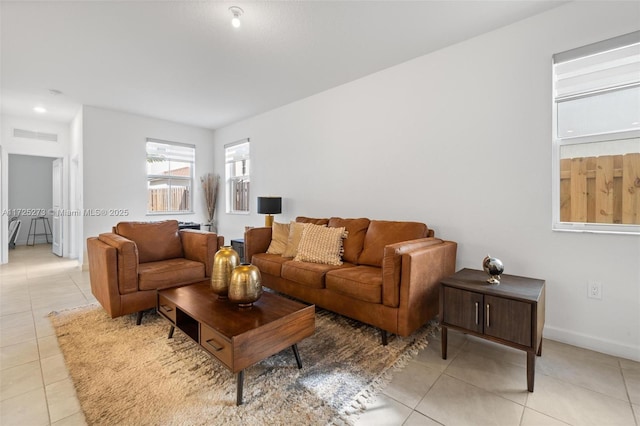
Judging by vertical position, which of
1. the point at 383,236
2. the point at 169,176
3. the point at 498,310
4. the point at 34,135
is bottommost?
the point at 498,310

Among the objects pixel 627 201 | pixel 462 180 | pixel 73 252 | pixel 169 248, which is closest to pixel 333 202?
pixel 462 180

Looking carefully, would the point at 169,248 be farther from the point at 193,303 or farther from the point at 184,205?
the point at 184,205

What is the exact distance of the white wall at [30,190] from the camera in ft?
22.8

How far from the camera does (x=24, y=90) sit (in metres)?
3.80

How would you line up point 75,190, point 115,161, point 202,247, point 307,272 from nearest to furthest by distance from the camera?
point 307,272
point 202,247
point 115,161
point 75,190

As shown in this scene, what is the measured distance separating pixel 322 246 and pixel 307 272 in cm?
38

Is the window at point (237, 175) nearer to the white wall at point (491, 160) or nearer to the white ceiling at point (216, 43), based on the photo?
the white ceiling at point (216, 43)

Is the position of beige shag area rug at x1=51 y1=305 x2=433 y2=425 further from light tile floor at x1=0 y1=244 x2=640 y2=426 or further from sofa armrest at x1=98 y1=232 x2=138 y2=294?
sofa armrest at x1=98 y1=232 x2=138 y2=294

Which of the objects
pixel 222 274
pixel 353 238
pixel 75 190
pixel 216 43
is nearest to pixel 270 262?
pixel 353 238

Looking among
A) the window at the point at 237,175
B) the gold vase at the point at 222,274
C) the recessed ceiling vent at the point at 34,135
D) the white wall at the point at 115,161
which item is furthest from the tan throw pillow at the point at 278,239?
the recessed ceiling vent at the point at 34,135

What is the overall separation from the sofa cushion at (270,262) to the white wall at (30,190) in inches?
294

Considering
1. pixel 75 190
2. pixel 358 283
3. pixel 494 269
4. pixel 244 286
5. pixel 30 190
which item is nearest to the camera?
pixel 244 286

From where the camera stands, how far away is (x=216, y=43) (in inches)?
104

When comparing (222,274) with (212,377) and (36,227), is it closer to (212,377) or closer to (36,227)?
(212,377)
